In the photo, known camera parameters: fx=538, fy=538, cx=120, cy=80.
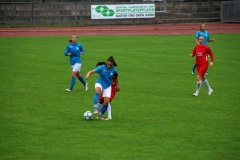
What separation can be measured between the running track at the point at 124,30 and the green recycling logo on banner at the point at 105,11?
1247 mm

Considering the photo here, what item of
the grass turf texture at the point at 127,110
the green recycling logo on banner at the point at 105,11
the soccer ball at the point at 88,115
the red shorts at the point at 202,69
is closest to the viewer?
the grass turf texture at the point at 127,110

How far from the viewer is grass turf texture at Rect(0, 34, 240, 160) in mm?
13469

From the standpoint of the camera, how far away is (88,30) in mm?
46781

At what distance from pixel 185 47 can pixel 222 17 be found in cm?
1649

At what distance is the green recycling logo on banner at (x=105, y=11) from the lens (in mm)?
48188

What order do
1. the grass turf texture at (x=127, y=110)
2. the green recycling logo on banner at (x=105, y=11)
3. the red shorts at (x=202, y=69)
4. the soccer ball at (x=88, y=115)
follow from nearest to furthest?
1. the grass turf texture at (x=127, y=110)
2. the soccer ball at (x=88, y=115)
3. the red shorts at (x=202, y=69)
4. the green recycling logo on banner at (x=105, y=11)

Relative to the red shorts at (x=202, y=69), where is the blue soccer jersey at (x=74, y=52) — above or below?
above

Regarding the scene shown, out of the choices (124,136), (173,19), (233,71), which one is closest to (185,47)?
(233,71)

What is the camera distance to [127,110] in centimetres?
1848

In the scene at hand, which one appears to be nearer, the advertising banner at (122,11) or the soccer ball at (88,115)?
the soccer ball at (88,115)

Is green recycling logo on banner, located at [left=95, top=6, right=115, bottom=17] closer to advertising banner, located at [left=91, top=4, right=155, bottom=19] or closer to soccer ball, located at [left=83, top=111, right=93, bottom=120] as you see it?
advertising banner, located at [left=91, top=4, right=155, bottom=19]

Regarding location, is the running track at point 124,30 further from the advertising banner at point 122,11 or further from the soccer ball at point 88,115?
the soccer ball at point 88,115

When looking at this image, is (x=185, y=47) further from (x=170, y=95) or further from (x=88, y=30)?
(x=170, y=95)

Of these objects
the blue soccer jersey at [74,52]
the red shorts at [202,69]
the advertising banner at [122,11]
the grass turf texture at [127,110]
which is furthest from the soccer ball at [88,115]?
the advertising banner at [122,11]
